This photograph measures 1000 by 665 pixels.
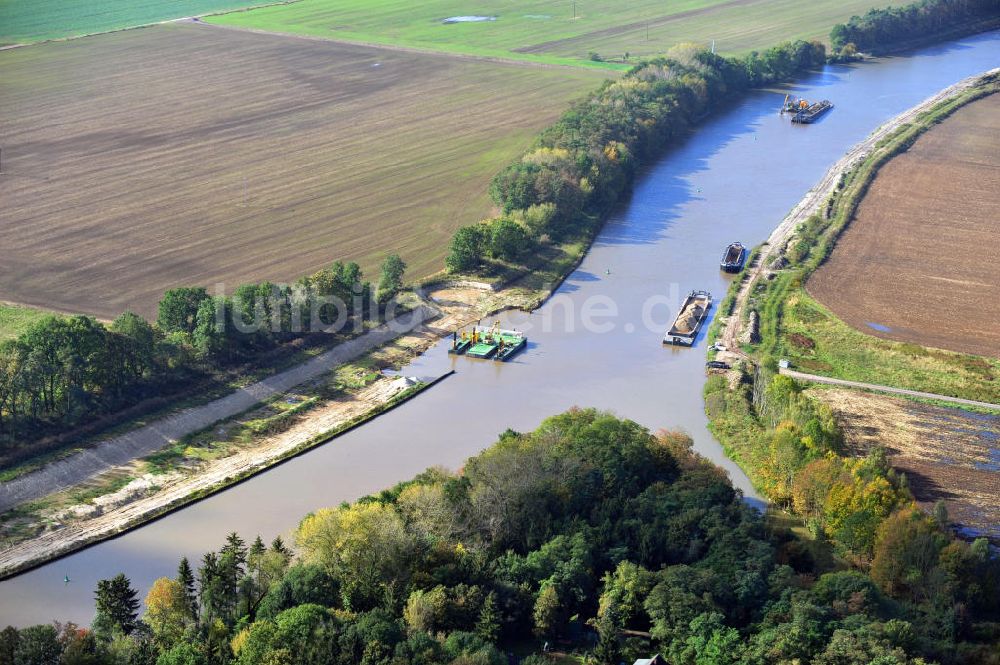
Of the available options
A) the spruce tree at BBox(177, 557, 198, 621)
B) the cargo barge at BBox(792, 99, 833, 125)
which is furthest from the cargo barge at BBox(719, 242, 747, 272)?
the spruce tree at BBox(177, 557, 198, 621)

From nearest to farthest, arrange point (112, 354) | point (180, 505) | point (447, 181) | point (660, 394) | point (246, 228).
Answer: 1. point (180, 505)
2. point (112, 354)
3. point (660, 394)
4. point (246, 228)
5. point (447, 181)

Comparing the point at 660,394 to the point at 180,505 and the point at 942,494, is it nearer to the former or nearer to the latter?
the point at 942,494

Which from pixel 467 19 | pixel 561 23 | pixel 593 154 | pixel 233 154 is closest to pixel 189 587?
pixel 593 154

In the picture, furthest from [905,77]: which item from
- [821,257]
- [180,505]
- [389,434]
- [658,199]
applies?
[180,505]

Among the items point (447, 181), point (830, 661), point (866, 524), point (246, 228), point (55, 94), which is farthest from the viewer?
point (55, 94)

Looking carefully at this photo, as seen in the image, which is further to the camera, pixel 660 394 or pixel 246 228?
pixel 246 228

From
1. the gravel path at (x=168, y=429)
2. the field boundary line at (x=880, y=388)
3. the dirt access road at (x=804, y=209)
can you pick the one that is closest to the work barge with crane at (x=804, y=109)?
the dirt access road at (x=804, y=209)

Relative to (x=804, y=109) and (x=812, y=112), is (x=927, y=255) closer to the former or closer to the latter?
(x=812, y=112)
